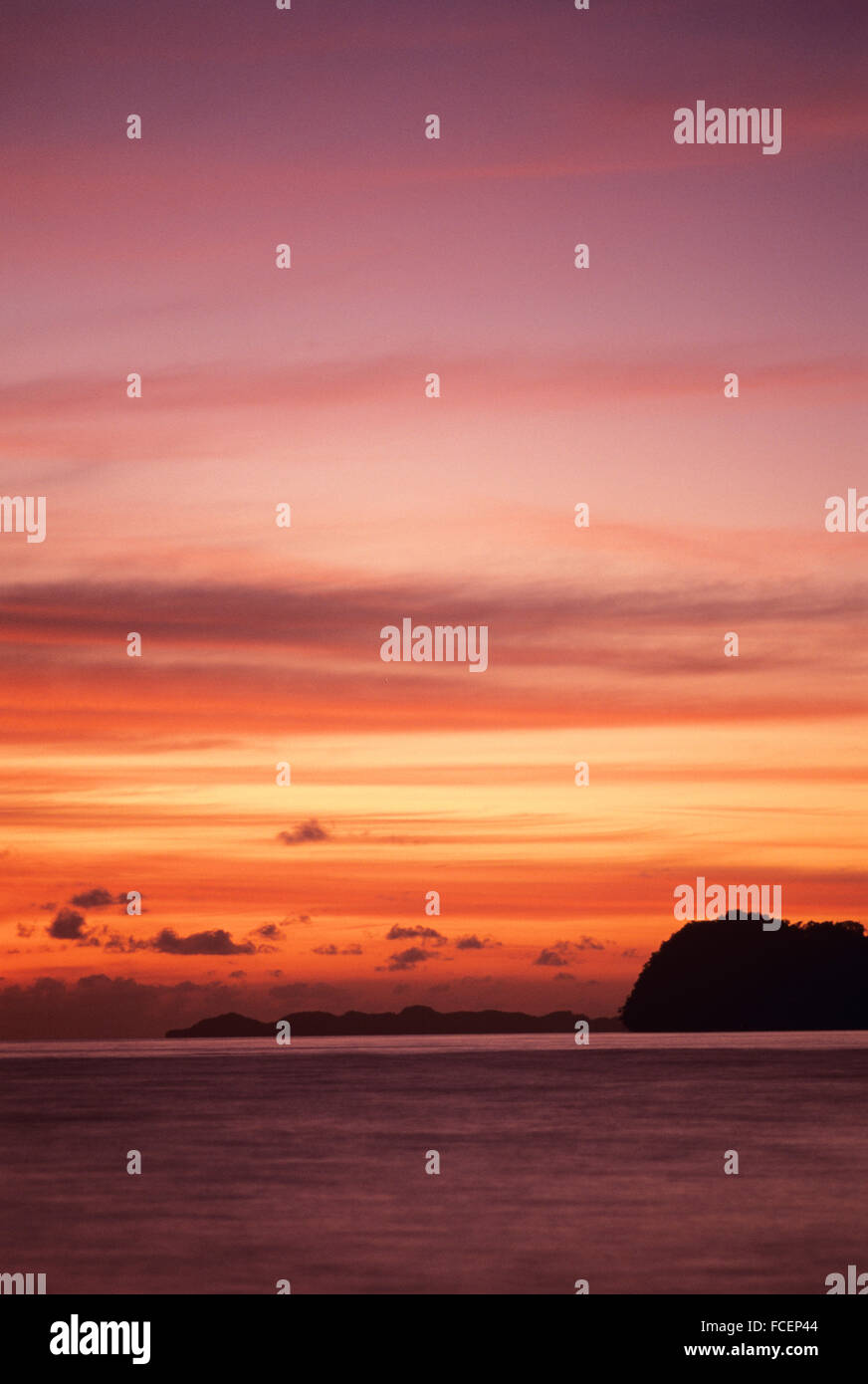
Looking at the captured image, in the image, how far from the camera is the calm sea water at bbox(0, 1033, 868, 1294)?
105 ft

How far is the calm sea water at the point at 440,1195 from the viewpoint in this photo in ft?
105

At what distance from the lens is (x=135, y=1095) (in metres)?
104

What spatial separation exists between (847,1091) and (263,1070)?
243ft

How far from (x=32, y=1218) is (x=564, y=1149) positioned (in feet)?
76.8

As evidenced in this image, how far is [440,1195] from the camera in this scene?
43000mm

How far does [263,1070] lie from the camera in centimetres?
15300
